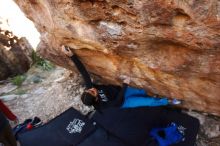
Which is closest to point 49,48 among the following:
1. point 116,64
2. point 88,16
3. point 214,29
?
point 116,64

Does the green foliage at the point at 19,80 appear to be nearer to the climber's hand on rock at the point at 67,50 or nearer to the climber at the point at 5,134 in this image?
the climber at the point at 5,134

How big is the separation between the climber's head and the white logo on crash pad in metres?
0.39

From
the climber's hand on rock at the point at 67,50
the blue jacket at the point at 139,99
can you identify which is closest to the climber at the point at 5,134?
the climber's hand on rock at the point at 67,50

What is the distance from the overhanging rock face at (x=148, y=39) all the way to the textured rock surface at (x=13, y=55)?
2941 mm

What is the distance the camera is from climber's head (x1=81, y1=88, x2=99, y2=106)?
3219 mm

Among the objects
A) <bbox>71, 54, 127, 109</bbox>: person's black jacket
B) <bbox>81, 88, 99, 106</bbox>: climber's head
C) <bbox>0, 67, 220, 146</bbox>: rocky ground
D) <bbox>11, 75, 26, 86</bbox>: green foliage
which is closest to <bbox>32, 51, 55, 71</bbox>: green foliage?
<bbox>0, 67, 220, 146</bbox>: rocky ground

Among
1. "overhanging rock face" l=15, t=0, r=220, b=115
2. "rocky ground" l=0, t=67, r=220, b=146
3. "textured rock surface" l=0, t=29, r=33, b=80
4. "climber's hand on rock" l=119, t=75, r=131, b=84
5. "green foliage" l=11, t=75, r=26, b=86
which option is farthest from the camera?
"textured rock surface" l=0, t=29, r=33, b=80

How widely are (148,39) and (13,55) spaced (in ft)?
14.5

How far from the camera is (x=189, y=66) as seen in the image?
8.77 ft

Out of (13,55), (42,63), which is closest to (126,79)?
(42,63)

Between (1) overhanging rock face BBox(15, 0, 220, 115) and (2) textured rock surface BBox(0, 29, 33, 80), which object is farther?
→ (2) textured rock surface BBox(0, 29, 33, 80)

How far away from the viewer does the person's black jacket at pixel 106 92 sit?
3.37 metres

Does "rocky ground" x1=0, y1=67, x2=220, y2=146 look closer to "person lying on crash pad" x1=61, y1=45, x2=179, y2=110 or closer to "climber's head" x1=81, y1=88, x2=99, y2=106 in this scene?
"person lying on crash pad" x1=61, y1=45, x2=179, y2=110

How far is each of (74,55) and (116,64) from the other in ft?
1.53
